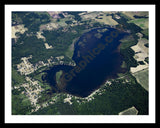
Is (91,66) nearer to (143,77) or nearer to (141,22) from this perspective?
(143,77)

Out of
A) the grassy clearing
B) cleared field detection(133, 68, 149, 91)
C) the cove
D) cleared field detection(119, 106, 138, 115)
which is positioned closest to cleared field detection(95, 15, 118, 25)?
the cove

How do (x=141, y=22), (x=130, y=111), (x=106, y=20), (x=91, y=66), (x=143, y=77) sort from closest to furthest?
(x=130, y=111)
(x=143, y=77)
(x=91, y=66)
(x=141, y=22)
(x=106, y=20)

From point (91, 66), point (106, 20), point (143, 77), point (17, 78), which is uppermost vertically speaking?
point (106, 20)

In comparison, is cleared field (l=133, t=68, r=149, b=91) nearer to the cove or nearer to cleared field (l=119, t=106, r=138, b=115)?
the cove

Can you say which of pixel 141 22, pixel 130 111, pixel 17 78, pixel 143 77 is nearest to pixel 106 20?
pixel 141 22

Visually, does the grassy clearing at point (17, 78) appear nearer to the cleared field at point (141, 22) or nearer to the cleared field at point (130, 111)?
the cleared field at point (130, 111)

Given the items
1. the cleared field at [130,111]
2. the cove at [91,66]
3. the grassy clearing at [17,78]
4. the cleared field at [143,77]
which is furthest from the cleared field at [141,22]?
the grassy clearing at [17,78]
